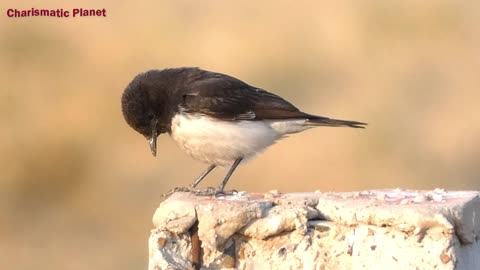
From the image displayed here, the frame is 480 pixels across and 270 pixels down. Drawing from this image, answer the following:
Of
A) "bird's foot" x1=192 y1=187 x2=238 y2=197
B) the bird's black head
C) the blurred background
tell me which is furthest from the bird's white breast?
the blurred background

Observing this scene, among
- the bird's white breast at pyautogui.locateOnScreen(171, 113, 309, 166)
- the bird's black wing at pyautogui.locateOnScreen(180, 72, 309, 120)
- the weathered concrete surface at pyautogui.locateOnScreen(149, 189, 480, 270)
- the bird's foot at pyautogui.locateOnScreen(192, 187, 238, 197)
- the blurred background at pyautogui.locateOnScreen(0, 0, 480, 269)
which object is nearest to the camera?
Answer: the weathered concrete surface at pyautogui.locateOnScreen(149, 189, 480, 270)

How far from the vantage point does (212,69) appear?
21.8 meters

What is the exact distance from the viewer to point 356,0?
2786cm

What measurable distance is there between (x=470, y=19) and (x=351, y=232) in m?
21.4

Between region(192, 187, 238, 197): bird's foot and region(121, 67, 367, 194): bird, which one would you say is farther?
region(121, 67, 367, 194): bird

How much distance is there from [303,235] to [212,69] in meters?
15.3

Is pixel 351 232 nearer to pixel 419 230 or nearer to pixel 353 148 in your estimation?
pixel 419 230

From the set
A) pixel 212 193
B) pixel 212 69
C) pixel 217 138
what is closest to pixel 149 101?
pixel 217 138

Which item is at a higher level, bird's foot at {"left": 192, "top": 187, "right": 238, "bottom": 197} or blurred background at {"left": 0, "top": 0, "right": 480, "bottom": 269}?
bird's foot at {"left": 192, "top": 187, "right": 238, "bottom": 197}

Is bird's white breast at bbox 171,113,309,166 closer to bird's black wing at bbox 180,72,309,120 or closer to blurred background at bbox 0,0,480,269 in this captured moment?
bird's black wing at bbox 180,72,309,120

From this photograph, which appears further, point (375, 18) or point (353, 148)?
point (375, 18)

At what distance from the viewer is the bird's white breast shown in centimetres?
907

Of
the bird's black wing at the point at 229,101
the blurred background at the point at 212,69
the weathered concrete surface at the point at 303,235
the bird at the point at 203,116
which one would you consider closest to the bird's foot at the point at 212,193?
the weathered concrete surface at the point at 303,235

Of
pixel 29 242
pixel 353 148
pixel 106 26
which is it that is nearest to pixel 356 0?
pixel 106 26
